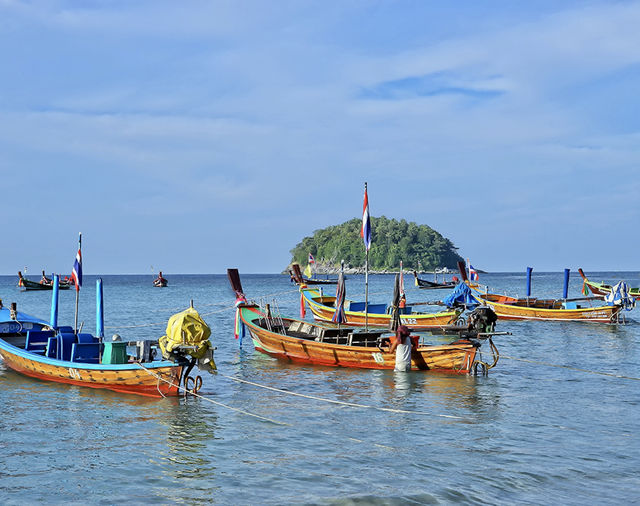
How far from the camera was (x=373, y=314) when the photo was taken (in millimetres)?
40719

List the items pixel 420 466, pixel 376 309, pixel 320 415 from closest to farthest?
pixel 420 466
pixel 320 415
pixel 376 309

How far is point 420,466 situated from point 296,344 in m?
14.1

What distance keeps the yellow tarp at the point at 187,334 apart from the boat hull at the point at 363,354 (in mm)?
8213

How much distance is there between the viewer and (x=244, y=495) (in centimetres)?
1120

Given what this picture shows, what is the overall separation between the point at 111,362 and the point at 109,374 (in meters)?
0.49

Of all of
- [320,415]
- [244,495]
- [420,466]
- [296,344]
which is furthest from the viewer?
[296,344]

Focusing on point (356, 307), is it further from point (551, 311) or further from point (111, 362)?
point (111, 362)

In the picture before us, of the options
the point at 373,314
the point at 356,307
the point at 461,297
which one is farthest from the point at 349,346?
the point at 356,307

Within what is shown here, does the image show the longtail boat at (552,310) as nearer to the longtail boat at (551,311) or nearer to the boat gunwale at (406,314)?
the longtail boat at (551,311)

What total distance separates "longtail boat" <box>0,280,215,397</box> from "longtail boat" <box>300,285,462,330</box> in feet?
47.0

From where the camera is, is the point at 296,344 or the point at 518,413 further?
the point at 296,344

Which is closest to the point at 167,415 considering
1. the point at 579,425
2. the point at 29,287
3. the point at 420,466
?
the point at 420,466

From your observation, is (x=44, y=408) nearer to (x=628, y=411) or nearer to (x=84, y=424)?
(x=84, y=424)

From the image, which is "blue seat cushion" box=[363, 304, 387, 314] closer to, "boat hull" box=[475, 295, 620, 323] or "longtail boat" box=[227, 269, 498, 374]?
"boat hull" box=[475, 295, 620, 323]
